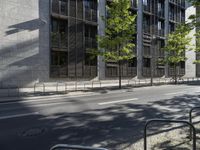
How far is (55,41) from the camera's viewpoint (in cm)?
2903

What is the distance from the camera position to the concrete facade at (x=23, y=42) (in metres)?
24.5

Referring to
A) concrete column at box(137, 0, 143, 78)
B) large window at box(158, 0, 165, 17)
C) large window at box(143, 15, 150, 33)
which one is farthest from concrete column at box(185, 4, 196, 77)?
concrete column at box(137, 0, 143, 78)

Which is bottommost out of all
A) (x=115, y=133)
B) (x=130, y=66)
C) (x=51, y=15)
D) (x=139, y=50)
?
(x=115, y=133)

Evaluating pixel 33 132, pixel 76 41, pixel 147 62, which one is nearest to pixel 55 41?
pixel 76 41

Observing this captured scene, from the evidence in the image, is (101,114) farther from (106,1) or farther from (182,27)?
(106,1)

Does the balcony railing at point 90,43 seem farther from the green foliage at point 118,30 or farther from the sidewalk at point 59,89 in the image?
the green foliage at point 118,30

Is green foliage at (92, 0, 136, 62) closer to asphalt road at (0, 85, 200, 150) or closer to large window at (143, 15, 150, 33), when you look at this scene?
asphalt road at (0, 85, 200, 150)

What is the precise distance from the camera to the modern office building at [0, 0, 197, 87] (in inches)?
982

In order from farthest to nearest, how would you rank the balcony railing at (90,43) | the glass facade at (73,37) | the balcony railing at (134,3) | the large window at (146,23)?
the large window at (146,23) < the balcony railing at (134,3) < the balcony railing at (90,43) < the glass facade at (73,37)

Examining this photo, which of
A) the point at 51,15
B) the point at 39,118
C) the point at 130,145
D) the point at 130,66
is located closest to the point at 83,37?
the point at 51,15

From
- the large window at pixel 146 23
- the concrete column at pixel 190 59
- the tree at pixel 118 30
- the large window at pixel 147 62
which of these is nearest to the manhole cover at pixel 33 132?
the tree at pixel 118 30

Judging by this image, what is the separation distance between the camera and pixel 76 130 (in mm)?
8852

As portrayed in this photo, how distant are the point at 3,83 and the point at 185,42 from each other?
26.6m

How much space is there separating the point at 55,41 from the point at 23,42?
164 inches
